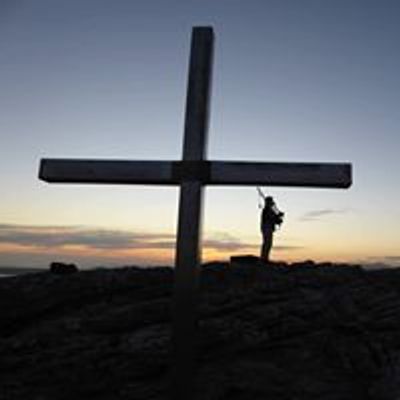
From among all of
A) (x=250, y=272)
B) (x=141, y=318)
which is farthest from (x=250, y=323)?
(x=250, y=272)

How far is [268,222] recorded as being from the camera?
2158cm

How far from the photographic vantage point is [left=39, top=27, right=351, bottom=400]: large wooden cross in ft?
19.9

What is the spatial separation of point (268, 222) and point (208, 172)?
1522 centimetres

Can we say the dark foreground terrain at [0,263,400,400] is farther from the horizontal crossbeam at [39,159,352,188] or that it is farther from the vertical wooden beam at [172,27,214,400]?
the horizontal crossbeam at [39,159,352,188]

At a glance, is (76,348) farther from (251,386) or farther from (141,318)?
(251,386)

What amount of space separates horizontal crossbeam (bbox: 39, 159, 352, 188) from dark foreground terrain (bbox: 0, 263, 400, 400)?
5971mm

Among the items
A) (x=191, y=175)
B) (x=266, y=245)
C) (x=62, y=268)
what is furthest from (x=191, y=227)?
(x=266, y=245)

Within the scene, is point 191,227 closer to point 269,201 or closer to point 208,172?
point 208,172

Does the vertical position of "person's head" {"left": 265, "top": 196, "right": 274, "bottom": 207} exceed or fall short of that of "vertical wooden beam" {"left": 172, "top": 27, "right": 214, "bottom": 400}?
it exceeds it

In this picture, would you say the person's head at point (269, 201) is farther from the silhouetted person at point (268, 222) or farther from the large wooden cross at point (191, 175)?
the large wooden cross at point (191, 175)

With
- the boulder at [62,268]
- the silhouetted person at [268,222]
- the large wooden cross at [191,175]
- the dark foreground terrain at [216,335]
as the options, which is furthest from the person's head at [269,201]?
the large wooden cross at [191,175]

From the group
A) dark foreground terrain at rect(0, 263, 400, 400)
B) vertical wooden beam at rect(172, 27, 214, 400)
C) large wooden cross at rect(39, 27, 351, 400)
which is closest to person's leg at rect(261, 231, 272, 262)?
dark foreground terrain at rect(0, 263, 400, 400)

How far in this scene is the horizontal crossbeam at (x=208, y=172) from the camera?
251 inches

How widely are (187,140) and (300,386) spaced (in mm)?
6958
